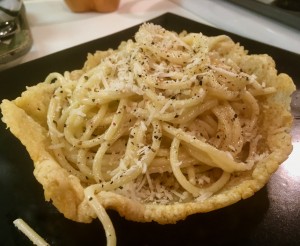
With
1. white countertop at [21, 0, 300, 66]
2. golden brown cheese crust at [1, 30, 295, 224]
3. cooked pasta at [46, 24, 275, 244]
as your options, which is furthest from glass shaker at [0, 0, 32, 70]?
cooked pasta at [46, 24, 275, 244]

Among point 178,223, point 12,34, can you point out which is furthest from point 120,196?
point 12,34

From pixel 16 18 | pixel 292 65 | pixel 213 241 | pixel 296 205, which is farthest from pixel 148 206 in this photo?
pixel 16 18

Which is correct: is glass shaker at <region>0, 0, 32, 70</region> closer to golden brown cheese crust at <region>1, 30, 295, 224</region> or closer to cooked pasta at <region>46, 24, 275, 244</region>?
golden brown cheese crust at <region>1, 30, 295, 224</region>

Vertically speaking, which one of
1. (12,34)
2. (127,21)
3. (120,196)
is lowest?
(127,21)

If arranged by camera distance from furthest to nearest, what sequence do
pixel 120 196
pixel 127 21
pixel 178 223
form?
1. pixel 127 21
2. pixel 178 223
3. pixel 120 196

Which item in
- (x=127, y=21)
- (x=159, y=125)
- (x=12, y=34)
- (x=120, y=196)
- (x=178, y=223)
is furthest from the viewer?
(x=127, y=21)

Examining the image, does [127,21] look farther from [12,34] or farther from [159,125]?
[159,125]

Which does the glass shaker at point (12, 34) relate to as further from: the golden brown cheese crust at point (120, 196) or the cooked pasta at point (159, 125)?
the cooked pasta at point (159, 125)

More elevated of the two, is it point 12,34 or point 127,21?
point 12,34
